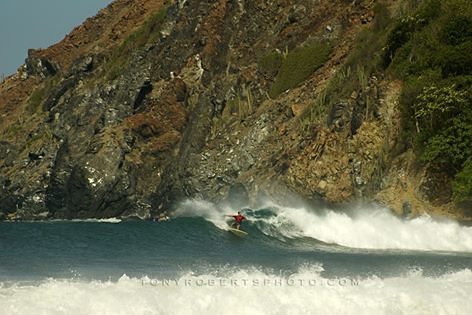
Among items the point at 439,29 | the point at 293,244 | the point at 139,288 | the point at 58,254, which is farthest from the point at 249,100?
the point at 139,288

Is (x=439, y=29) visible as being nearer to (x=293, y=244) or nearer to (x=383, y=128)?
(x=383, y=128)

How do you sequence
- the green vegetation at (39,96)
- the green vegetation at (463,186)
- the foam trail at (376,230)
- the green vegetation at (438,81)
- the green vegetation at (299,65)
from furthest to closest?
the green vegetation at (39,96), the green vegetation at (299,65), the green vegetation at (438,81), the foam trail at (376,230), the green vegetation at (463,186)

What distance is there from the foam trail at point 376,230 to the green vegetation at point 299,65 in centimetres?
2016

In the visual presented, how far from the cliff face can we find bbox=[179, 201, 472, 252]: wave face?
3.89 feet

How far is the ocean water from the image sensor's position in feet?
59.7

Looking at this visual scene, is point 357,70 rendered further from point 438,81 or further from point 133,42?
point 133,42

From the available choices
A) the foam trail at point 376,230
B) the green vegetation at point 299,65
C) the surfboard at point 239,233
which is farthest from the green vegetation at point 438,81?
the green vegetation at point 299,65

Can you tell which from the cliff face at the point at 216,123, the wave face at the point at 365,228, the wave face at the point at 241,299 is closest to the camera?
the wave face at the point at 241,299

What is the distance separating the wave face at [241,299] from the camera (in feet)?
58.4

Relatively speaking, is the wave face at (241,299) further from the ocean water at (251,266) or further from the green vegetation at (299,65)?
the green vegetation at (299,65)

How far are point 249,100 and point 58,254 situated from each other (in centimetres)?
3294

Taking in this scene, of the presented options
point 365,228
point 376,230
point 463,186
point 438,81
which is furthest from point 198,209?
point 463,186

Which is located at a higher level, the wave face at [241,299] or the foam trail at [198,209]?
the foam trail at [198,209]

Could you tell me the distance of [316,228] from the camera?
143 feet
